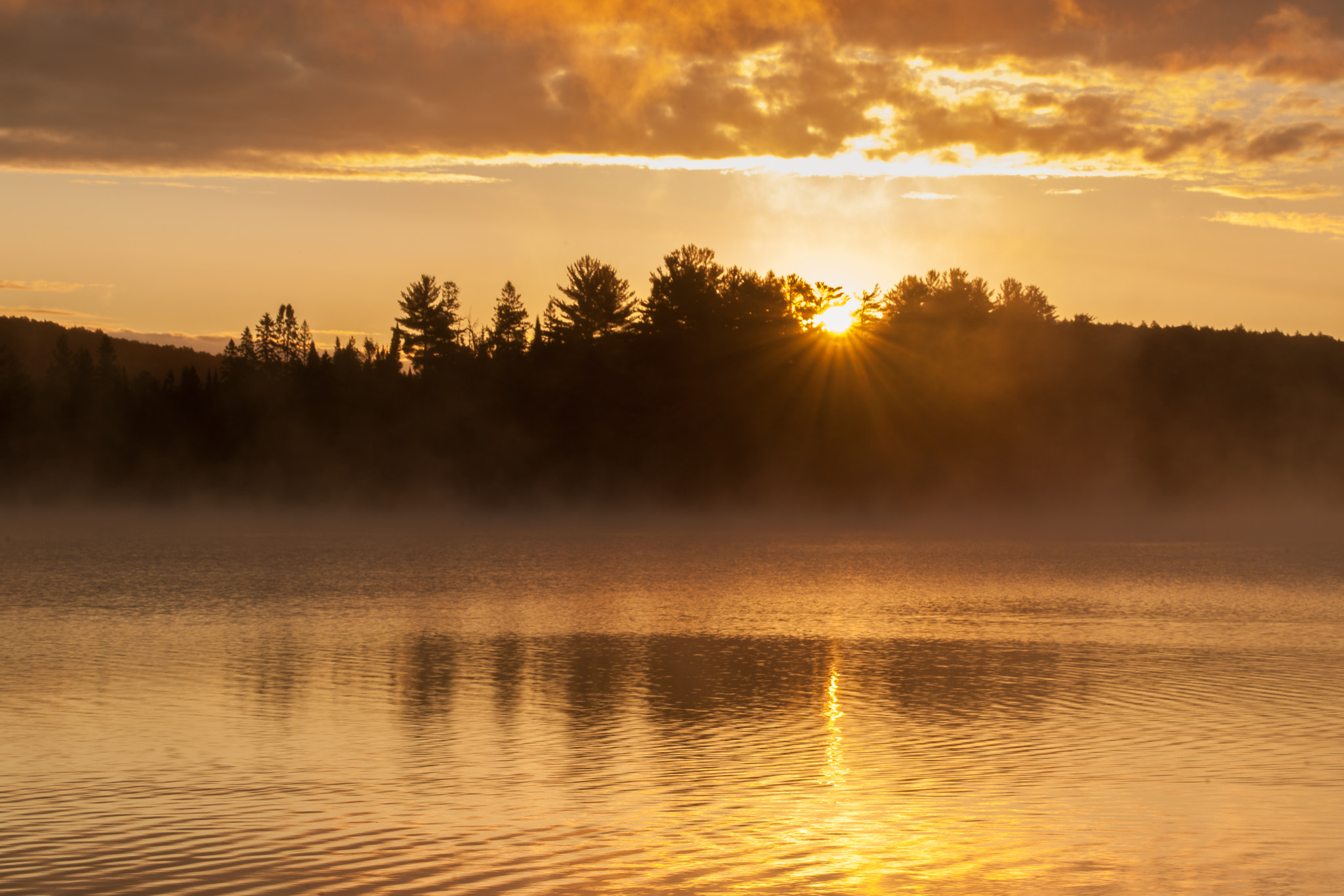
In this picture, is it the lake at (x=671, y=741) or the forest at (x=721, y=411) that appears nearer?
the lake at (x=671, y=741)

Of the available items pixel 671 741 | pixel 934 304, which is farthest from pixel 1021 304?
pixel 671 741

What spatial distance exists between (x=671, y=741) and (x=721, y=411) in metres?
118

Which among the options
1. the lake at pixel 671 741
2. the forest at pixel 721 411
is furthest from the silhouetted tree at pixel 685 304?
the lake at pixel 671 741

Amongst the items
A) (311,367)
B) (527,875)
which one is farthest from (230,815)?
(311,367)

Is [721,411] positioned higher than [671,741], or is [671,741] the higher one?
[721,411]

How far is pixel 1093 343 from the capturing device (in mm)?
169250

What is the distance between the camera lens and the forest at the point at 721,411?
134 m

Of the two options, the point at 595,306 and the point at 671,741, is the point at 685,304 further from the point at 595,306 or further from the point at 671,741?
the point at 671,741

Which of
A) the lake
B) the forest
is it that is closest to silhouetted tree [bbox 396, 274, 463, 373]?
the forest

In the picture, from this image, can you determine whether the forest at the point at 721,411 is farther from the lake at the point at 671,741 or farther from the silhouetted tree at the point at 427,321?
the lake at the point at 671,741

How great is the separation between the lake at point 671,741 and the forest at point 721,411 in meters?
94.7

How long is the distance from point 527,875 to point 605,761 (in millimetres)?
4718

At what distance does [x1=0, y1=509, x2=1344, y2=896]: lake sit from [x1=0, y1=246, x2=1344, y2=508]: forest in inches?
3727

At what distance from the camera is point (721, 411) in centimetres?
13388
